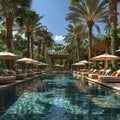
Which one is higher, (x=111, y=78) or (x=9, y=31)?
(x=9, y=31)

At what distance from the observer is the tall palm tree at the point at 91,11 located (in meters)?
33.0

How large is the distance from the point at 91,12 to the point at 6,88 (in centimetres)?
2064

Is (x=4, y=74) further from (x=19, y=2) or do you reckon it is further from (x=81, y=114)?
(x=81, y=114)

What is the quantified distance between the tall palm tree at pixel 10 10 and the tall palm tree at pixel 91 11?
939 cm

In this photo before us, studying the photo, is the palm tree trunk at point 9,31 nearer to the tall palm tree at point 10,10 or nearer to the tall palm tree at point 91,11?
the tall palm tree at point 10,10

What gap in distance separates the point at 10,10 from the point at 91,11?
12.5 m

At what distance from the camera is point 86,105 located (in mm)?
10164

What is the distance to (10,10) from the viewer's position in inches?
974

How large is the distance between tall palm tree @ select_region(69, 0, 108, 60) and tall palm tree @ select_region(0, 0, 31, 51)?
939cm

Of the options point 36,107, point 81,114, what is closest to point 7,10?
point 36,107

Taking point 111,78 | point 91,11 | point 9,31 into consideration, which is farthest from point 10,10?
point 91,11

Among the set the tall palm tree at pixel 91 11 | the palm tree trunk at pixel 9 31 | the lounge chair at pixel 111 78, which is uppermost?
the tall palm tree at pixel 91 11

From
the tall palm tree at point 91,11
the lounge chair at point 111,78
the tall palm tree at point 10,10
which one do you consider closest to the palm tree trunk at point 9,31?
the tall palm tree at point 10,10

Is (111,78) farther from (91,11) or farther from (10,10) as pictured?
(91,11)
